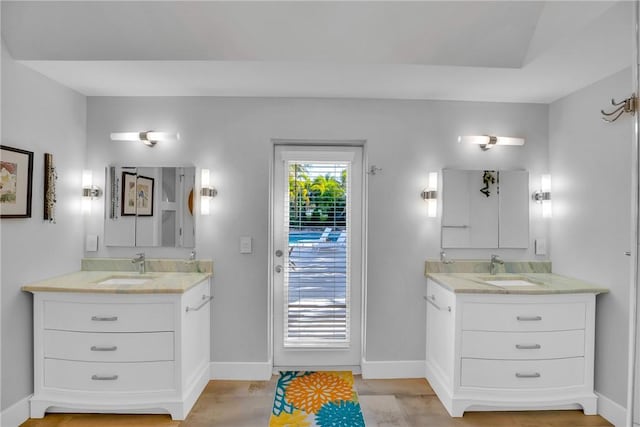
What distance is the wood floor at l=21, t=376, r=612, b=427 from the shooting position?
7.54 feet

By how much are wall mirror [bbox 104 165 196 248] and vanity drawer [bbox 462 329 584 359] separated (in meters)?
2.23

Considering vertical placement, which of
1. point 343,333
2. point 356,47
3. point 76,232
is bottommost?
point 343,333

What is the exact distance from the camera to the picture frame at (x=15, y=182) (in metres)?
2.15

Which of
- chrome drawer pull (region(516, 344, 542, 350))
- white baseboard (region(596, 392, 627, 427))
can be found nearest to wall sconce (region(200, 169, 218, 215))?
chrome drawer pull (region(516, 344, 542, 350))

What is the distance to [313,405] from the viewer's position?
2510 millimetres

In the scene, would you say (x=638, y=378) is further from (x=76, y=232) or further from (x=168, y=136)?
(x=76, y=232)

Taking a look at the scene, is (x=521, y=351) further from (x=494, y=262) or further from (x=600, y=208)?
(x=600, y=208)

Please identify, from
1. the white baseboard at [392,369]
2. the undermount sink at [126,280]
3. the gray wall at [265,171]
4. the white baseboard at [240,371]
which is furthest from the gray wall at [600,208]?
the undermount sink at [126,280]

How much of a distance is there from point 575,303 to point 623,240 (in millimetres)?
499

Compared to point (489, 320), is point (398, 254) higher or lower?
higher

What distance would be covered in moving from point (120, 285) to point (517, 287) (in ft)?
8.79

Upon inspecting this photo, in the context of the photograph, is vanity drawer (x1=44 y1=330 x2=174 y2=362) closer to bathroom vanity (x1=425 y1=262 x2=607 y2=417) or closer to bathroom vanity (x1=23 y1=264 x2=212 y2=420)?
bathroom vanity (x1=23 y1=264 x2=212 y2=420)

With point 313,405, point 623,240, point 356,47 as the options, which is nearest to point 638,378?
point 623,240

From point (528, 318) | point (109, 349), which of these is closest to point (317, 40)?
point (528, 318)
